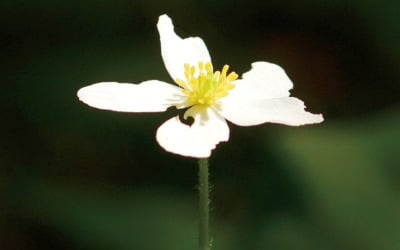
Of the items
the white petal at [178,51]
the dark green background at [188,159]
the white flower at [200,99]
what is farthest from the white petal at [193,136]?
the dark green background at [188,159]

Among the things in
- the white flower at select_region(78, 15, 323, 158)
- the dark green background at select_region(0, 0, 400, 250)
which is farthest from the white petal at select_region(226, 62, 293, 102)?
the dark green background at select_region(0, 0, 400, 250)

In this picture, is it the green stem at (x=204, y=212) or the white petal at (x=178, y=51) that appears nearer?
the green stem at (x=204, y=212)

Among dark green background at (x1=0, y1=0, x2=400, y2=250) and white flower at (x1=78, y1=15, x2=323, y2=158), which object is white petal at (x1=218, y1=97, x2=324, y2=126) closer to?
white flower at (x1=78, y1=15, x2=323, y2=158)

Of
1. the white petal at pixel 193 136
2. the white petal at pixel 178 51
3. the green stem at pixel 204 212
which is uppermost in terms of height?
the white petal at pixel 178 51

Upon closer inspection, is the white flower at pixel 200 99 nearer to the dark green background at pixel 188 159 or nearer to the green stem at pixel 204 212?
the green stem at pixel 204 212

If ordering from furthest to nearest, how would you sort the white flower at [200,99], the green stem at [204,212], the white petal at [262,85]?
1. the white petal at [262,85]
2. the white flower at [200,99]
3. the green stem at [204,212]
